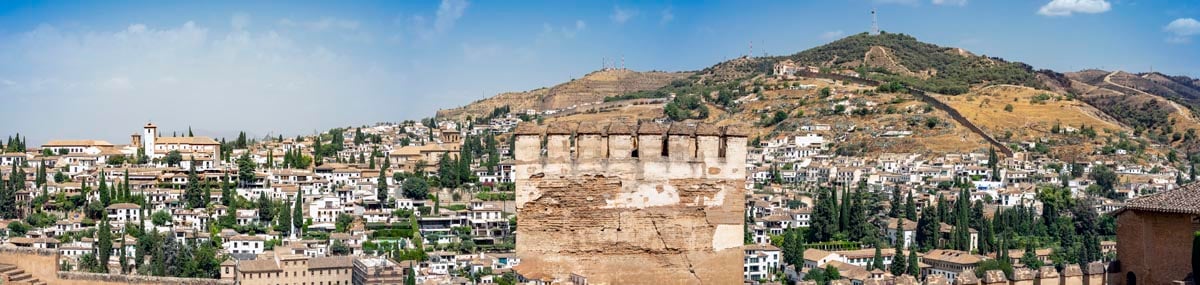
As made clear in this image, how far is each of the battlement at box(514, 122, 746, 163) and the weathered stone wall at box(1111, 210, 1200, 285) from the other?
3791 mm

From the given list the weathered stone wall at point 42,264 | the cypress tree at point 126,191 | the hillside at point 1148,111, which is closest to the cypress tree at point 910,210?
the hillside at point 1148,111

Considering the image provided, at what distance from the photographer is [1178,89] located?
140 meters

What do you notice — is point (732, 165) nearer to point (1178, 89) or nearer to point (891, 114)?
point (891, 114)

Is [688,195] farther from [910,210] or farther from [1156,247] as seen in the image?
[910,210]

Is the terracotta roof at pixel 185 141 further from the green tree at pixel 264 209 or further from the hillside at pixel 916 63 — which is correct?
the hillside at pixel 916 63

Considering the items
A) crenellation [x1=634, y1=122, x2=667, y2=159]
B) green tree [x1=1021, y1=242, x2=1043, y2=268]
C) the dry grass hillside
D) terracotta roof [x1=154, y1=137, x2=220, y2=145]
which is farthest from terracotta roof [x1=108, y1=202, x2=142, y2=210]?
crenellation [x1=634, y1=122, x2=667, y2=159]

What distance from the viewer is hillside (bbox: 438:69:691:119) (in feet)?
447

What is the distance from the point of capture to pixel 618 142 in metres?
6.73

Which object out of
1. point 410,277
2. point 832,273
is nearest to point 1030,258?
point 832,273

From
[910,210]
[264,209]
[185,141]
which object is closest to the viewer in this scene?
[910,210]

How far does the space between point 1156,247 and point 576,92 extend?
129032mm

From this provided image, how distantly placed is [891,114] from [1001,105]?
822 centimetres

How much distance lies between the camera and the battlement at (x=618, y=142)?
6.71m

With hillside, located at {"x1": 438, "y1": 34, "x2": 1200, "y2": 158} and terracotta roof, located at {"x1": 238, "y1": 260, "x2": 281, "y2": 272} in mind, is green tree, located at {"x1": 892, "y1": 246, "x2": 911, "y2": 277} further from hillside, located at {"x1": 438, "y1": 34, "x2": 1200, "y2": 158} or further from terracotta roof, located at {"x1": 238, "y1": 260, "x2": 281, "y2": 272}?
hillside, located at {"x1": 438, "y1": 34, "x2": 1200, "y2": 158}
